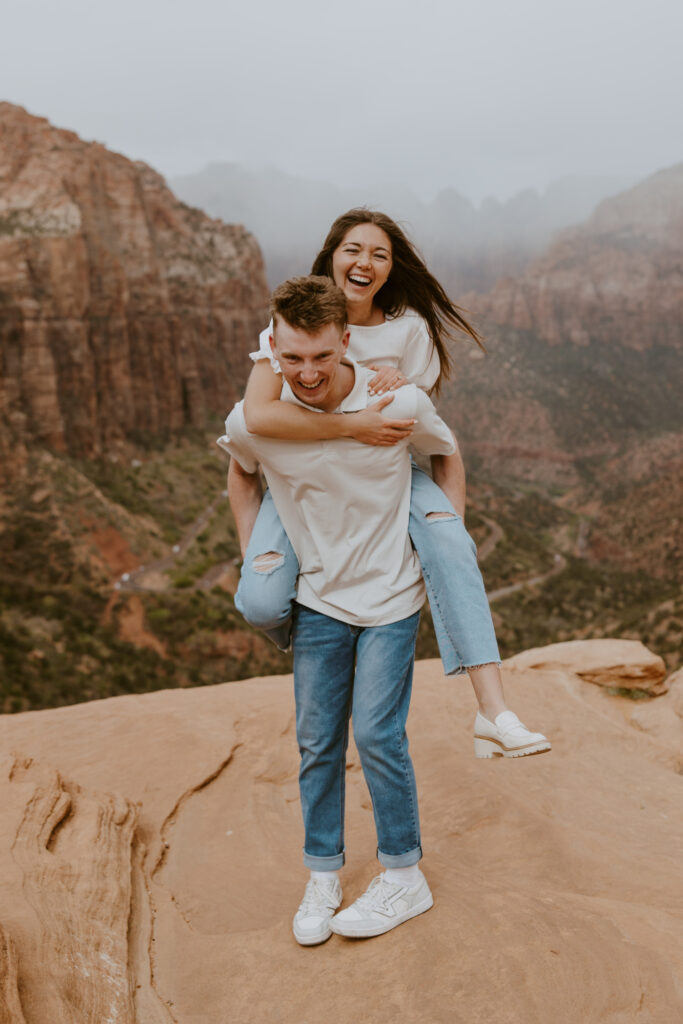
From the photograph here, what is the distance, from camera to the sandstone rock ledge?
3408 mm

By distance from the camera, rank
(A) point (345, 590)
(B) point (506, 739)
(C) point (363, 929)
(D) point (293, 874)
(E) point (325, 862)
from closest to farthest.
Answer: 1. (B) point (506, 739)
2. (A) point (345, 590)
3. (C) point (363, 929)
4. (E) point (325, 862)
5. (D) point (293, 874)

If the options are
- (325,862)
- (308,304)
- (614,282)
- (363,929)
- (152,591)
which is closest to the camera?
(308,304)

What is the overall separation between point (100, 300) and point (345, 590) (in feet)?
181

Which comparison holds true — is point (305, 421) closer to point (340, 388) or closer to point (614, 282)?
point (340, 388)

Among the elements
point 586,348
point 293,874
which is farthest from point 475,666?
point 586,348

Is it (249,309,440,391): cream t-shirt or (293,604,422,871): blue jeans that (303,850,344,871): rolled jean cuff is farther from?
(249,309,440,391): cream t-shirt

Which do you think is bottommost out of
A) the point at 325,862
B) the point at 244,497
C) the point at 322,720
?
the point at 325,862

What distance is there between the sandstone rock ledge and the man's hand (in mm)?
2406

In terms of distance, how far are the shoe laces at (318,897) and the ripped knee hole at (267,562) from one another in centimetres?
175

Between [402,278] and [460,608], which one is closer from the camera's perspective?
[460,608]

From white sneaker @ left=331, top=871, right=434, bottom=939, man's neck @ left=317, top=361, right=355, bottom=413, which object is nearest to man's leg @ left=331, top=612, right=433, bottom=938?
white sneaker @ left=331, top=871, right=434, bottom=939

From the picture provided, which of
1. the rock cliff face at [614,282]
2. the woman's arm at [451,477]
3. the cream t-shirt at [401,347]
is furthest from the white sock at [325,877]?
the rock cliff face at [614,282]

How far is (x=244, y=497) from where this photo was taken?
398 cm

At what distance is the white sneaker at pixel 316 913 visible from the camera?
12.8ft
